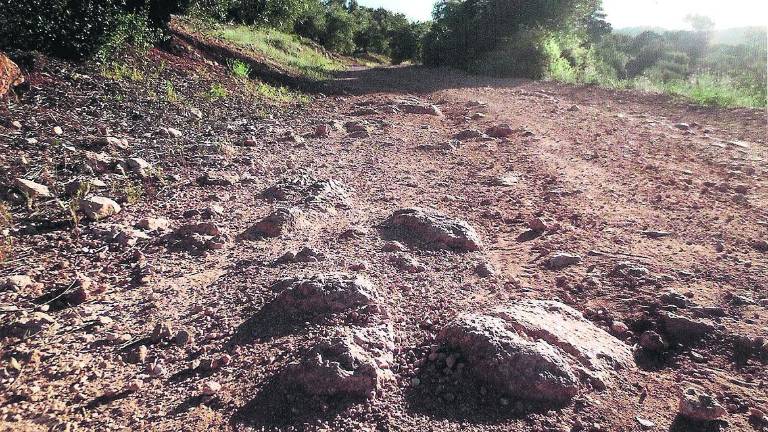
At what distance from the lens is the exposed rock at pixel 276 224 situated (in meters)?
2.67

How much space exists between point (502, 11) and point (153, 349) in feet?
43.6

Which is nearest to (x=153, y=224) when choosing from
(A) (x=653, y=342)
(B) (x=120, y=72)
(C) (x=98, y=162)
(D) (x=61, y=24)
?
(C) (x=98, y=162)

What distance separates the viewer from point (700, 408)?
4.71 feet

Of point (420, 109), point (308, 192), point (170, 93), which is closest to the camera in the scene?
point (308, 192)

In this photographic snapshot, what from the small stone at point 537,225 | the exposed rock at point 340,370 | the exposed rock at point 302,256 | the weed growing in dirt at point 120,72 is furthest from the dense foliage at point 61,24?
the small stone at point 537,225

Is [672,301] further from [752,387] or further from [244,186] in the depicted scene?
[244,186]

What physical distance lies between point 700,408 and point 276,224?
2.11 meters

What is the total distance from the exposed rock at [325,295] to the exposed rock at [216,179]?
5.02 feet

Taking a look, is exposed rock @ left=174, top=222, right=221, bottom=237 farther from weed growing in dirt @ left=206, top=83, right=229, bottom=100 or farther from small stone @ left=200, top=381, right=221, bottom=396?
weed growing in dirt @ left=206, top=83, right=229, bottom=100

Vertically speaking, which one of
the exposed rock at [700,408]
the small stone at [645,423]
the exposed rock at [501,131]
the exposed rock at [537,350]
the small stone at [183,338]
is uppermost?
the exposed rock at [501,131]

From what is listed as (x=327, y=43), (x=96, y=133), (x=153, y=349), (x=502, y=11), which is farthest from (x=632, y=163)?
(x=327, y=43)

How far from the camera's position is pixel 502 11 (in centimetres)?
1280

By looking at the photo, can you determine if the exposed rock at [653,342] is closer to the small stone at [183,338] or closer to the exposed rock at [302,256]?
the exposed rock at [302,256]

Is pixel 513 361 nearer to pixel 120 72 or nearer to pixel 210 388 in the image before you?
pixel 210 388
